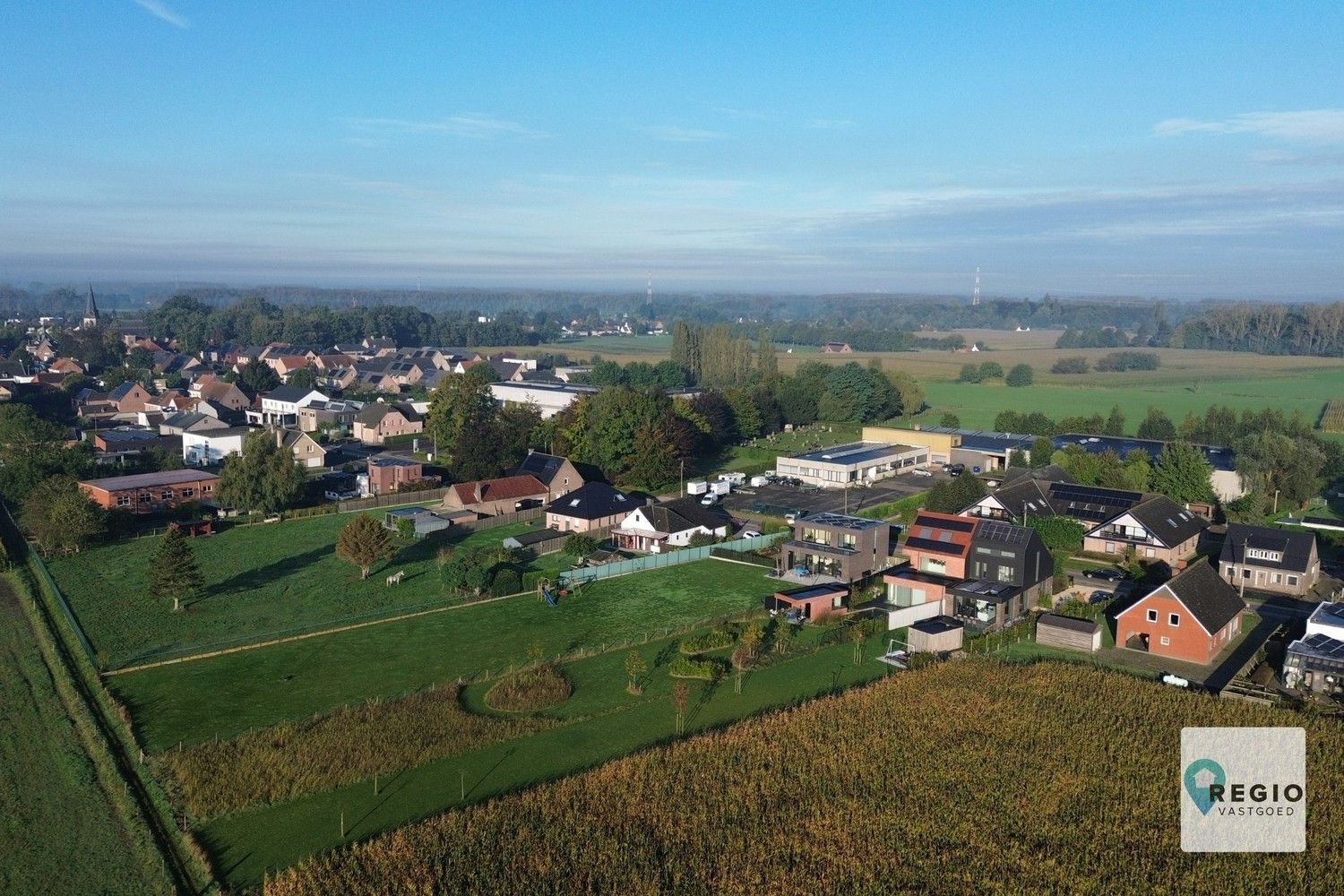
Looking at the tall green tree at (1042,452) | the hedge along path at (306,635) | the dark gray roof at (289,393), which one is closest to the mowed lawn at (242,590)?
the hedge along path at (306,635)

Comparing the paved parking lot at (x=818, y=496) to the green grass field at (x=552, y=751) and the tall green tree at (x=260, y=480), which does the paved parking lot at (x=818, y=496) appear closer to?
the green grass field at (x=552, y=751)

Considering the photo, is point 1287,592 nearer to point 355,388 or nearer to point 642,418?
point 642,418

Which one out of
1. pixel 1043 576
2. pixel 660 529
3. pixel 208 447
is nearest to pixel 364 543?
pixel 660 529

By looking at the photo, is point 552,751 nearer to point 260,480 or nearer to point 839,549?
point 839,549

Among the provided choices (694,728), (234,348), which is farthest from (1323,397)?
(234,348)

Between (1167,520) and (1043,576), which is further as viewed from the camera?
(1167,520)
